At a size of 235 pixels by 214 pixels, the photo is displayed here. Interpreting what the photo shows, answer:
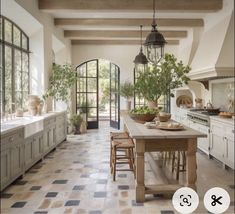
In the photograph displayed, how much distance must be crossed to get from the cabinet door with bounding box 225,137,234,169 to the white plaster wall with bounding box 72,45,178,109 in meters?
5.85

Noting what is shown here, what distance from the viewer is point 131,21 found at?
725 cm

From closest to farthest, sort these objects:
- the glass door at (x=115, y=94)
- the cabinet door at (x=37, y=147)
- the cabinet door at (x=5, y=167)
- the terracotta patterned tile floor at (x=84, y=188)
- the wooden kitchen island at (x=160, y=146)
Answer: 1. the terracotta patterned tile floor at (x=84, y=188)
2. the wooden kitchen island at (x=160, y=146)
3. the cabinet door at (x=5, y=167)
4. the cabinet door at (x=37, y=147)
5. the glass door at (x=115, y=94)

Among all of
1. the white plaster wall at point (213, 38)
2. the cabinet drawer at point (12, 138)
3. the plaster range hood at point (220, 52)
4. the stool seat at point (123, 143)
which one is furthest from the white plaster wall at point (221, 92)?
the cabinet drawer at point (12, 138)

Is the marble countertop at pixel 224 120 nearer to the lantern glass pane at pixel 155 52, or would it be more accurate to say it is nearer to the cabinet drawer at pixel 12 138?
the lantern glass pane at pixel 155 52

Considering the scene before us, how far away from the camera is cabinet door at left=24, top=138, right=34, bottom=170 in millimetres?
4550

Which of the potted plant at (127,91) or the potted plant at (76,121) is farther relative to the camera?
the potted plant at (127,91)

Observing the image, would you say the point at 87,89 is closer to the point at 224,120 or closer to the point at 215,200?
the point at 224,120

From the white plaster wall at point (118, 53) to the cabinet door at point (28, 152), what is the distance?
591 cm

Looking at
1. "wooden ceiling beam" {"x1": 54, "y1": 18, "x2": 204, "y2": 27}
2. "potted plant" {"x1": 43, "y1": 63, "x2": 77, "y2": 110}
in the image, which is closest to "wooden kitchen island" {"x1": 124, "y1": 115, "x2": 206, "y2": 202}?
"potted plant" {"x1": 43, "y1": 63, "x2": 77, "y2": 110}

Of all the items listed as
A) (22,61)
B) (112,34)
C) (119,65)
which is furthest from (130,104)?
(22,61)

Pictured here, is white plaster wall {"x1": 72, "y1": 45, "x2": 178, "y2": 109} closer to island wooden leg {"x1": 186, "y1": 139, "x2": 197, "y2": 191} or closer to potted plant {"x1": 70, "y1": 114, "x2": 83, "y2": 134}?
potted plant {"x1": 70, "y1": 114, "x2": 83, "y2": 134}

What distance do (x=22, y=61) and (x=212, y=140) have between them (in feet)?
14.3

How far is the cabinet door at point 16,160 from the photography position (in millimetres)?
3967

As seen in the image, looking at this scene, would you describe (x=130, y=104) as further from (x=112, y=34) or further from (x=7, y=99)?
(x=7, y=99)
